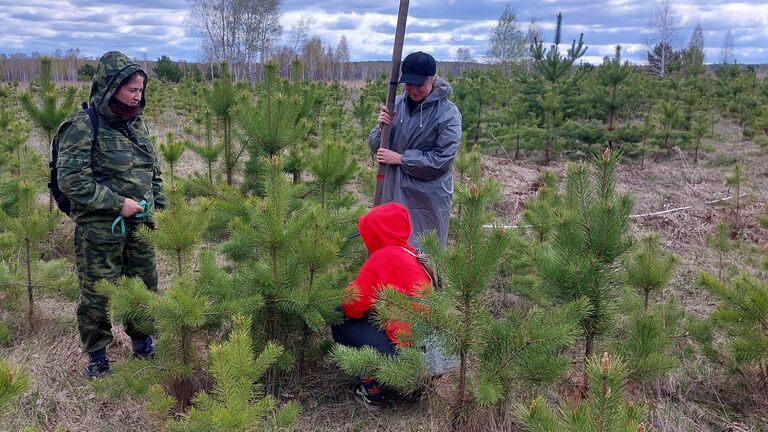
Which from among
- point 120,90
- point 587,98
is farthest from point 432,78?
point 587,98

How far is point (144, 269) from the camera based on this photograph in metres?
3.74

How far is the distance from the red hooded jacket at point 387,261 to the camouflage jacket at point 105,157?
56.3 inches

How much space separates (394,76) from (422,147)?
51cm

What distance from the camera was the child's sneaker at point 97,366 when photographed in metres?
3.61

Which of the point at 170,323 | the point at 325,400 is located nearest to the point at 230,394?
the point at 170,323

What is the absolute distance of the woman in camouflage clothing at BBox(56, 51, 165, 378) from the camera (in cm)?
329

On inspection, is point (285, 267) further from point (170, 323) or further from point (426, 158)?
point (426, 158)

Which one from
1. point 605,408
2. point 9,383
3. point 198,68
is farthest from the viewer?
point 198,68

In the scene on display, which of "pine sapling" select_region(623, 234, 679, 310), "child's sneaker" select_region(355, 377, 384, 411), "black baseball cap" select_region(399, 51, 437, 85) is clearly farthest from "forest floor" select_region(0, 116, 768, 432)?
"black baseball cap" select_region(399, 51, 437, 85)

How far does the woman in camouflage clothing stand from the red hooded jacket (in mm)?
1251

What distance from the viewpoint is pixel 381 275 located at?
3037 mm

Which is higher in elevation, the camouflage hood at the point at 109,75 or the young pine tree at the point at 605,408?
the camouflage hood at the point at 109,75

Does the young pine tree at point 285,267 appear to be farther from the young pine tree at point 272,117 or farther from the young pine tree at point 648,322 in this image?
the young pine tree at point 648,322

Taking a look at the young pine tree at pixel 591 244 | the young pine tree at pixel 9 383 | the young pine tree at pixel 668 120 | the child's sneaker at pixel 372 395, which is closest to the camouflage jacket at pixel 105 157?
the child's sneaker at pixel 372 395
